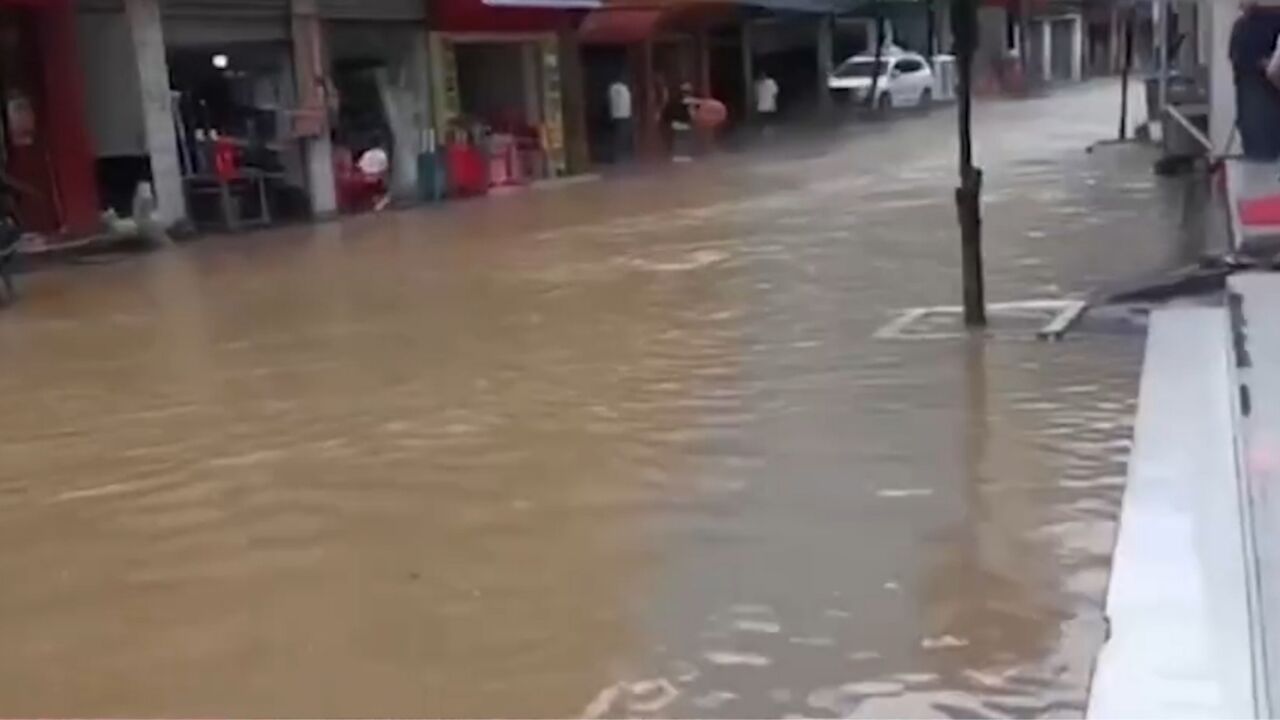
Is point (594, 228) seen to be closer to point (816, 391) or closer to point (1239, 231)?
point (1239, 231)

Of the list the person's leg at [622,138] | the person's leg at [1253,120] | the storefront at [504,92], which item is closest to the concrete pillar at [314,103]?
the storefront at [504,92]

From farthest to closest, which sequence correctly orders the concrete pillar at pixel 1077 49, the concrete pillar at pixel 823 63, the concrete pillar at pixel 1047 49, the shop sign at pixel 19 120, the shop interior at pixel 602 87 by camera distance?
the concrete pillar at pixel 1077 49
the concrete pillar at pixel 1047 49
the concrete pillar at pixel 823 63
the shop interior at pixel 602 87
the shop sign at pixel 19 120

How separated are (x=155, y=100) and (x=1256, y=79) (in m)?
12.1

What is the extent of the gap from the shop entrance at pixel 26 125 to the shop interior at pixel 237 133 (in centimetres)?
176

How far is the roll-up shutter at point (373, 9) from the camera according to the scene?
80.0ft

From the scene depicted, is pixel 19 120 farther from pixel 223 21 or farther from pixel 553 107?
pixel 553 107

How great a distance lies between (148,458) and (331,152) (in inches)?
633

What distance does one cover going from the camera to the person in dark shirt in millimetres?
13797

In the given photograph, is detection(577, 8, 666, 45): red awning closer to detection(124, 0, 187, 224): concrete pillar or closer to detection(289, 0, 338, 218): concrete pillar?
detection(289, 0, 338, 218): concrete pillar

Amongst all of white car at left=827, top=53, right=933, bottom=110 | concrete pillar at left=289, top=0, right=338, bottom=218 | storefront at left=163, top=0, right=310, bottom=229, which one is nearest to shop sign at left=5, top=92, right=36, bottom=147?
storefront at left=163, top=0, right=310, bottom=229

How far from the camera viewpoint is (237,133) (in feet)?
75.5

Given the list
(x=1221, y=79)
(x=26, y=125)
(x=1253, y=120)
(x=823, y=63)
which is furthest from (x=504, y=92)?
(x=1253, y=120)

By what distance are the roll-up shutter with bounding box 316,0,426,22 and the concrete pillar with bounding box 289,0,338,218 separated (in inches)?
17.6

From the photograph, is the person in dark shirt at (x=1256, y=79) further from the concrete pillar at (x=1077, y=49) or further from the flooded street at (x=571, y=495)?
the concrete pillar at (x=1077, y=49)
